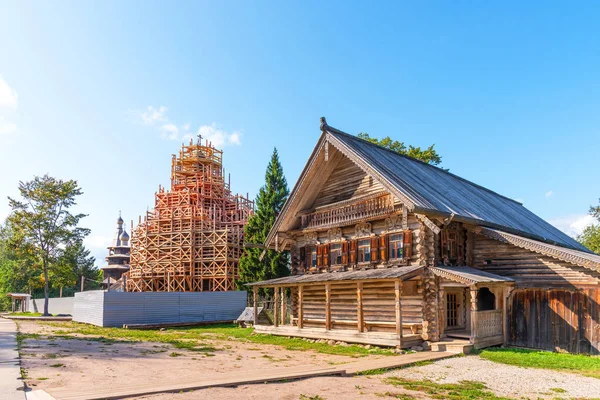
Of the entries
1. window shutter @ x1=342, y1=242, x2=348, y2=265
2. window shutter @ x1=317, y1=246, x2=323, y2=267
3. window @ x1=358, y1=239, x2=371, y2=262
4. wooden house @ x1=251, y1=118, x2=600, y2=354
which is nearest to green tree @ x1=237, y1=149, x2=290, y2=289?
wooden house @ x1=251, y1=118, x2=600, y2=354

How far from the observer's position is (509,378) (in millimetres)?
12812

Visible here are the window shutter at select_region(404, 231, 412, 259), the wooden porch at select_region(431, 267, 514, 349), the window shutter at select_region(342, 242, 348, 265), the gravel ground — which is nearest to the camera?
the gravel ground

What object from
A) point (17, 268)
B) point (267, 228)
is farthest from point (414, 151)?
point (17, 268)

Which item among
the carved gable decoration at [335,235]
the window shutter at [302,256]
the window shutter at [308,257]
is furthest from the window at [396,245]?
the window shutter at [302,256]

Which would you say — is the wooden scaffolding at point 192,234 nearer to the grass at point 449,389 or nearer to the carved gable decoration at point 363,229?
the carved gable decoration at point 363,229

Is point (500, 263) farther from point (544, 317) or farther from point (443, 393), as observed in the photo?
point (443, 393)

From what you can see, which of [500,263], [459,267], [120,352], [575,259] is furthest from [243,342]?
[575,259]

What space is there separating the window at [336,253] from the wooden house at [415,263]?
0.09 m

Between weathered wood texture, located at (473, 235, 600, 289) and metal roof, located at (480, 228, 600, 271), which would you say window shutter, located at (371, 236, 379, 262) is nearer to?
weathered wood texture, located at (473, 235, 600, 289)

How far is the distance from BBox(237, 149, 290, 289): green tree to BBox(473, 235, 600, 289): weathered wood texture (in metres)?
18.5

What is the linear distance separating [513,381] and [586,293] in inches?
289

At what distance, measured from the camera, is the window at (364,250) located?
2328 centimetres

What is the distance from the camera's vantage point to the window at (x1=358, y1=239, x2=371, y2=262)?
2328 cm

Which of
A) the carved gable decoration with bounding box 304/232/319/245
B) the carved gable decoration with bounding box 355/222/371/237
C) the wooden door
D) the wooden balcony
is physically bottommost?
the wooden door
